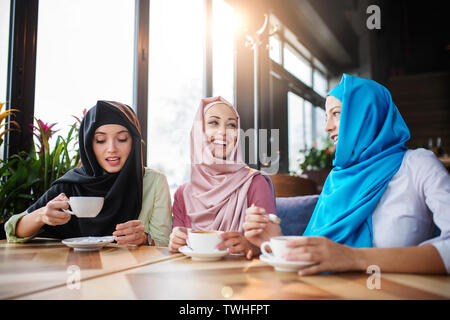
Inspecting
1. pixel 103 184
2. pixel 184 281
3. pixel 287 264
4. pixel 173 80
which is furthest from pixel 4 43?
pixel 287 264

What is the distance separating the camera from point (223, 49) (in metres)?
4.64

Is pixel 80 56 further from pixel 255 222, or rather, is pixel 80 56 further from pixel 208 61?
pixel 255 222

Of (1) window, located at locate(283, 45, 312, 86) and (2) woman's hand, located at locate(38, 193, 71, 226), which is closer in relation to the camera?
(2) woman's hand, located at locate(38, 193, 71, 226)

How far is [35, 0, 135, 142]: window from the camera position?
7.68 feet

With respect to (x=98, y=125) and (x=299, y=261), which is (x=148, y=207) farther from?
(x=299, y=261)

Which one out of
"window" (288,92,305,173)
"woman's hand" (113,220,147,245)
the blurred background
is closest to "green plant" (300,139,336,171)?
the blurred background

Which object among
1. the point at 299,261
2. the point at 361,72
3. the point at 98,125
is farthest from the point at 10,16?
the point at 361,72

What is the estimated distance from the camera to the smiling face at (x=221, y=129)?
1.67 m

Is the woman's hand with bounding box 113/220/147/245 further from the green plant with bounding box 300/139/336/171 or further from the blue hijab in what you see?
the green plant with bounding box 300/139/336/171

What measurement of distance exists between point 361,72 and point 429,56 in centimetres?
150

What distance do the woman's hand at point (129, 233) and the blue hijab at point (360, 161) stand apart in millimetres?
695

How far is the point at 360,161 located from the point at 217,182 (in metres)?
0.66

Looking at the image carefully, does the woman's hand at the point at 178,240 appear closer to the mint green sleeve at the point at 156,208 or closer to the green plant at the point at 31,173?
the mint green sleeve at the point at 156,208

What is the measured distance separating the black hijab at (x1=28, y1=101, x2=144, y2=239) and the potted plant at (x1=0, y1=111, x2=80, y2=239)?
1.18 feet
